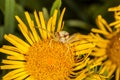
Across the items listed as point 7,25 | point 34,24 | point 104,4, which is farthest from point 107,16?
point 7,25

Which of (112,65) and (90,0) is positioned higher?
(90,0)

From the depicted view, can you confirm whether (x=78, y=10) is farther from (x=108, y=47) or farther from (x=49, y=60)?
(x=49, y=60)

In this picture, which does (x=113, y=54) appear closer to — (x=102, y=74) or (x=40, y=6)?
(x=102, y=74)

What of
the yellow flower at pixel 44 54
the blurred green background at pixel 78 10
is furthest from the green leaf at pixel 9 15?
the blurred green background at pixel 78 10

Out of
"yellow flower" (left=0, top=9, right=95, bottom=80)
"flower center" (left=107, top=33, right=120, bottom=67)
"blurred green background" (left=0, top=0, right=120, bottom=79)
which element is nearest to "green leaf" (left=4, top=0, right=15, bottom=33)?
"yellow flower" (left=0, top=9, right=95, bottom=80)

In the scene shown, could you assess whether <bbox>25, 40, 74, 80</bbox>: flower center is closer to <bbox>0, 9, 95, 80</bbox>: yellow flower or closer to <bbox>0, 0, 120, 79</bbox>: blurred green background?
<bbox>0, 9, 95, 80</bbox>: yellow flower

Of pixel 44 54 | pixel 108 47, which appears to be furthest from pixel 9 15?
pixel 108 47
